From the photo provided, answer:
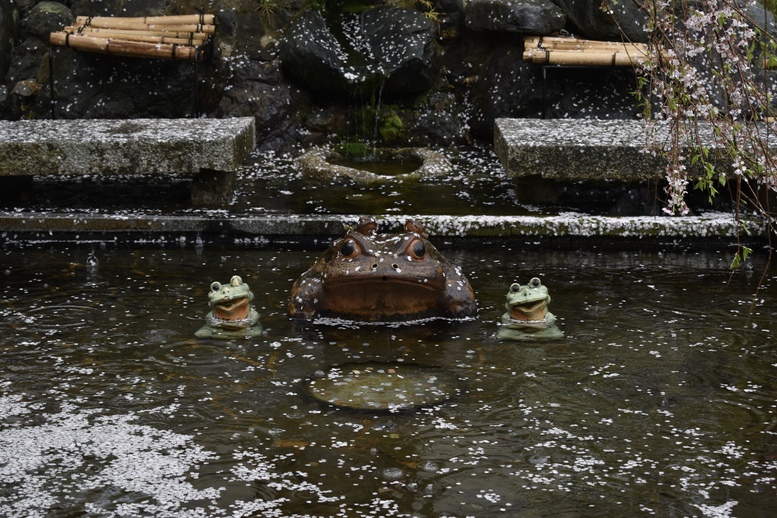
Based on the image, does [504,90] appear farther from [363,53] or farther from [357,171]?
[357,171]

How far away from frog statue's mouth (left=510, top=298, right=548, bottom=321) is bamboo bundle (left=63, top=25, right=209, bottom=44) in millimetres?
5913

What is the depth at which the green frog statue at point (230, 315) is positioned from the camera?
5.73 m

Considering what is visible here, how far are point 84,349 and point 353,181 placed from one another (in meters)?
4.28

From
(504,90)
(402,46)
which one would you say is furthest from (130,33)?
(504,90)

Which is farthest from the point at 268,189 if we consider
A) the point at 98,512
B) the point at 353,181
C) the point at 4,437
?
the point at 98,512

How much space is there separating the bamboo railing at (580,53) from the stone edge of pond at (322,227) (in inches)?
105

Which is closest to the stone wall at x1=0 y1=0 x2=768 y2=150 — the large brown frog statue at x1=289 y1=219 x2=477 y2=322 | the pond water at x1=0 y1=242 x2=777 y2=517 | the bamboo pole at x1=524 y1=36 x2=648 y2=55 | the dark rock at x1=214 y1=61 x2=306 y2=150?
the dark rock at x1=214 y1=61 x2=306 y2=150

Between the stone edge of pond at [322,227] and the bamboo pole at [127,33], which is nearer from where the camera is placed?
the stone edge of pond at [322,227]

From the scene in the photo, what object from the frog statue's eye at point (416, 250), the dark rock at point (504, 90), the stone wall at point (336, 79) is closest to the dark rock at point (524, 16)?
the stone wall at point (336, 79)

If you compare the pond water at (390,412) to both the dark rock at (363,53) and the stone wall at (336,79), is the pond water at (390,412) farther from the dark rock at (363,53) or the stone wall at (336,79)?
the dark rock at (363,53)

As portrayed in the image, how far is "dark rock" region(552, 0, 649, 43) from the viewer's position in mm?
10906

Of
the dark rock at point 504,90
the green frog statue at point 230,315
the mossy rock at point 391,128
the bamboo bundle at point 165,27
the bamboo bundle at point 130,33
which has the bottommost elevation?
the green frog statue at point 230,315

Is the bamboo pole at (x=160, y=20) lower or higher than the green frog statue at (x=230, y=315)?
higher

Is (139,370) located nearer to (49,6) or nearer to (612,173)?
(612,173)
